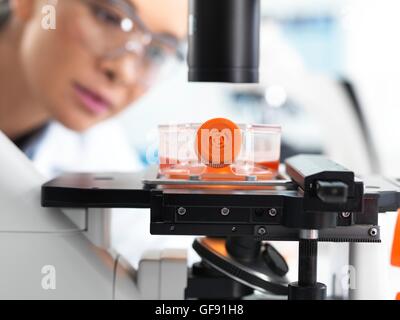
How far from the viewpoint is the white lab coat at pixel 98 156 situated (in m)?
2.54

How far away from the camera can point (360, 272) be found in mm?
1363

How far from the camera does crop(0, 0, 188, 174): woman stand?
2453 mm

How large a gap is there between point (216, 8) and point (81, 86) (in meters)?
1.39

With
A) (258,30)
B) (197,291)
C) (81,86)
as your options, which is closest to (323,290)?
(197,291)

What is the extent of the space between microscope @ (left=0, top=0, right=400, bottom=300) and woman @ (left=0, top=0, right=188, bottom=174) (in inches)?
44.5

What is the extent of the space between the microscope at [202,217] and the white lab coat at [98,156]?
3.68ft

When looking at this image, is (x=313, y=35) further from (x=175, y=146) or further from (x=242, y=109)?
(x=175, y=146)

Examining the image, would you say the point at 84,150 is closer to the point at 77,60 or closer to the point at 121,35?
the point at 77,60

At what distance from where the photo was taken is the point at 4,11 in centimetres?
253

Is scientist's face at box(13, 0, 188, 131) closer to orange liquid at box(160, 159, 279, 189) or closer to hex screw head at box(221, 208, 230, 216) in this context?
orange liquid at box(160, 159, 279, 189)

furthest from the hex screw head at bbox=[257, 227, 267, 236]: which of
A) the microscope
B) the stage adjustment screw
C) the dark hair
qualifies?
the dark hair

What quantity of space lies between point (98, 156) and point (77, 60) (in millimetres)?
391

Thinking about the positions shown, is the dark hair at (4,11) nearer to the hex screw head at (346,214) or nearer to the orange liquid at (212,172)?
the orange liquid at (212,172)

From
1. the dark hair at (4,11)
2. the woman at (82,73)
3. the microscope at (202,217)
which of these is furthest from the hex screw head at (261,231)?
the dark hair at (4,11)
